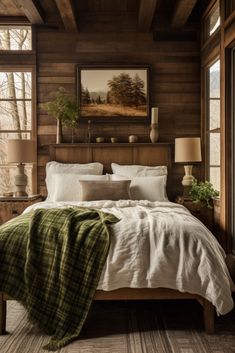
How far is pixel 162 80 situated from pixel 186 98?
420 millimetres

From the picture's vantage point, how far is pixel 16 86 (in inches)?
227

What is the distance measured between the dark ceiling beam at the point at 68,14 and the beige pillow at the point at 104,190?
6.81 feet

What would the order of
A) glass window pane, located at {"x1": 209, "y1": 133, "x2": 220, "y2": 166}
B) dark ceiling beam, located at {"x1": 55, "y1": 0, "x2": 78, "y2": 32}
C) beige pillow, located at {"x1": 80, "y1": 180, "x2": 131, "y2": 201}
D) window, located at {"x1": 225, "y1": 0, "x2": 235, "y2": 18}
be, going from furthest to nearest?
glass window pane, located at {"x1": 209, "y1": 133, "x2": 220, "y2": 166}
dark ceiling beam, located at {"x1": 55, "y1": 0, "x2": 78, "y2": 32}
beige pillow, located at {"x1": 80, "y1": 180, "x2": 131, "y2": 201}
window, located at {"x1": 225, "y1": 0, "x2": 235, "y2": 18}

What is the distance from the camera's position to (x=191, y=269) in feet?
9.12

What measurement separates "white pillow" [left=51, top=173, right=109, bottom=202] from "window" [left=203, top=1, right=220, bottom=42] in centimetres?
232

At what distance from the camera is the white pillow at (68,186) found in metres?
4.79

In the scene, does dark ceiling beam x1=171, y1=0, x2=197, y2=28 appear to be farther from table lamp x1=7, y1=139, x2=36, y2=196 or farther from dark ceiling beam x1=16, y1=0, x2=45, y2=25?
table lamp x1=7, y1=139, x2=36, y2=196

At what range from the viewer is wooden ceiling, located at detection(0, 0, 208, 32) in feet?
16.5

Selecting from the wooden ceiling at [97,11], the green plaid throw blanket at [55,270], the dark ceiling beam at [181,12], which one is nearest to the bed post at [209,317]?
the green plaid throw blanket at [55,270]

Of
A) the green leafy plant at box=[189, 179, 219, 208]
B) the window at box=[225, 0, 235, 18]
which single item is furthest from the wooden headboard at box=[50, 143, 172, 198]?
the window at box=[225, 0, 235, 18]

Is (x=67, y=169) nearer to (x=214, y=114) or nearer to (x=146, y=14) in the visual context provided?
(x=214, y=114)

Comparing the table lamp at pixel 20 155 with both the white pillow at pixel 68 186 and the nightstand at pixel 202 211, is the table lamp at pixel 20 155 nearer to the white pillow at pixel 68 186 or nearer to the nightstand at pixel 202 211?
the white pillow at pixel 68 186

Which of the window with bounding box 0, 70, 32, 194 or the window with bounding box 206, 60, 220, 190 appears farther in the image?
the window with bounding box 0, 70, 32, 194

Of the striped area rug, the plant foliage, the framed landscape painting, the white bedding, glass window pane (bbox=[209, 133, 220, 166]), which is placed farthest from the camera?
the framed landscape painting
